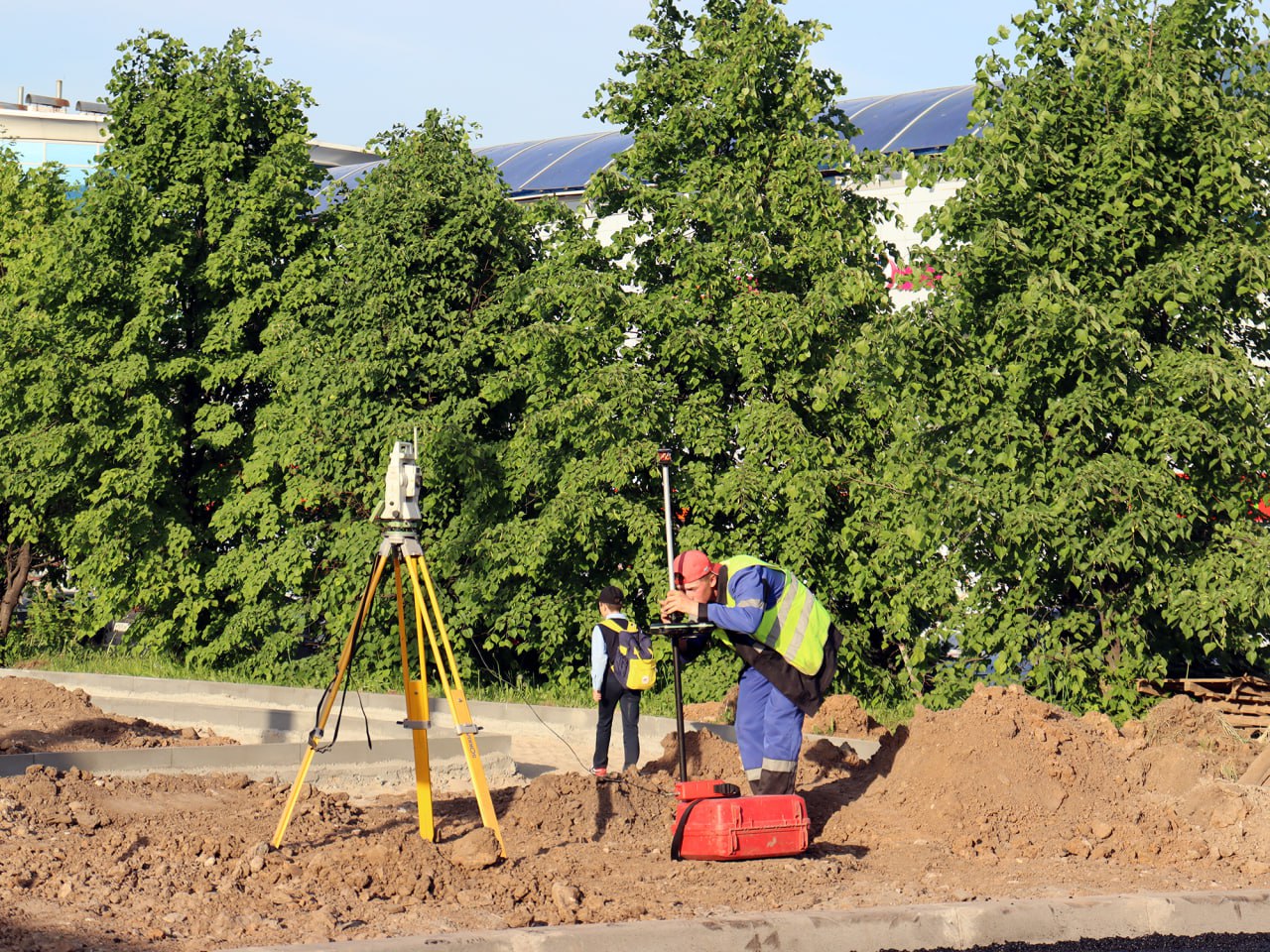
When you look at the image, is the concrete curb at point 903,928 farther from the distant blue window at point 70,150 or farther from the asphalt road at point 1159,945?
the distant blue window at point 70,150

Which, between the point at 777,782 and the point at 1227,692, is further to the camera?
the point at 1227,692

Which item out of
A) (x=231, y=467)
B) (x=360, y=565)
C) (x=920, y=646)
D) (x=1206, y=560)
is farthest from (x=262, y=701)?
(x=1206, y=560)

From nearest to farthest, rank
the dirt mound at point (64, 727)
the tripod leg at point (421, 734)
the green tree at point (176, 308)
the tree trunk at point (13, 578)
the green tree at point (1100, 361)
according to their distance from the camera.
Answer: the tripod leg at point (421, 734), the green tree at point (1100, 361), the dirt mound at point (64, 727), the green tree at point (176, 308), the tree trunk at point (13, 578)

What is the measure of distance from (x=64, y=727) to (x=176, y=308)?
9598mm

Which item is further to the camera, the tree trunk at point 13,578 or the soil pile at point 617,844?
the tree trunk at point 13,578

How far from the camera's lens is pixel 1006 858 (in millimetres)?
8078

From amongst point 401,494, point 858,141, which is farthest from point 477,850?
point 858,141

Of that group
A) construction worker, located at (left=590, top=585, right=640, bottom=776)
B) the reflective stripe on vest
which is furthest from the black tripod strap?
construction worker, located at (left=590, top=585, right=640, bottom=776)

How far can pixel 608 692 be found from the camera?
37.7 feet

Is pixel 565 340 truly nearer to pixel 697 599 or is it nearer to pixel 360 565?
pixel 360 565

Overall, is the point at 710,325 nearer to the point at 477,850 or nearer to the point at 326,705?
the point at 326,705

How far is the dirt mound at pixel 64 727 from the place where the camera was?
40.7 feet

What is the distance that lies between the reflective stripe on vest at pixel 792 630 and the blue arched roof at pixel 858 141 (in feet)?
62.8

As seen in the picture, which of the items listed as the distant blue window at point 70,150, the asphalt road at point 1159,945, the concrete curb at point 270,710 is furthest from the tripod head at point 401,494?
the distant blue window at point 70,150
